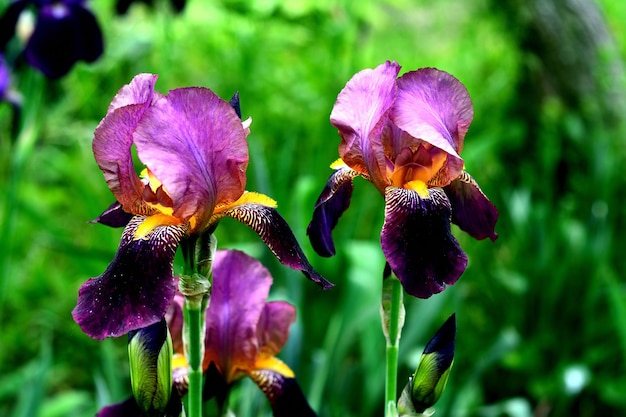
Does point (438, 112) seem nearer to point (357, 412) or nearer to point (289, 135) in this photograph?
point (357, 412)

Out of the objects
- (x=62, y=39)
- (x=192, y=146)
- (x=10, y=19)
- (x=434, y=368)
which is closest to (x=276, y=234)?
(x=192, y=146)

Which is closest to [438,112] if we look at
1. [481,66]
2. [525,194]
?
[525,194]

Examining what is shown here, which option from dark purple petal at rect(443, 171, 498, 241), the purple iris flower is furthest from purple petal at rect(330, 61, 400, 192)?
the purple iris flower

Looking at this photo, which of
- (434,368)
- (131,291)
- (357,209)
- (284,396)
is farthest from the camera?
(357,209)

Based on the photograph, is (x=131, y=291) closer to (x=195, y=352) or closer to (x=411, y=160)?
(x=195, y=352)

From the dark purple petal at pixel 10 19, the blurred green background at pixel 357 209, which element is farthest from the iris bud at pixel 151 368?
the dark purple petal at pixel 10 19

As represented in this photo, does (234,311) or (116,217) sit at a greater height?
(116,217)

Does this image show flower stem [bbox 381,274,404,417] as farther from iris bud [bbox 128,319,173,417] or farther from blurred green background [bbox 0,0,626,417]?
blurred green background [bbox 0,0,626,417]

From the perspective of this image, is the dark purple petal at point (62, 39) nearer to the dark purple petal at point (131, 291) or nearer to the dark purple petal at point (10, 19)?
the dark purple petal at point (10, 19)
